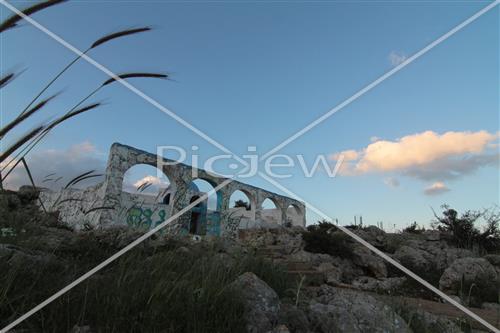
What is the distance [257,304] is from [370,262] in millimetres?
5831

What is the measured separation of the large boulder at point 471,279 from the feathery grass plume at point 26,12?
6047 mm

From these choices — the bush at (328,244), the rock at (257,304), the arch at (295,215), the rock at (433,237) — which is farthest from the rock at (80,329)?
the arch at (295,215)

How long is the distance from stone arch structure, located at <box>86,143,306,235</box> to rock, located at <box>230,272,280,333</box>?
6.01 metres

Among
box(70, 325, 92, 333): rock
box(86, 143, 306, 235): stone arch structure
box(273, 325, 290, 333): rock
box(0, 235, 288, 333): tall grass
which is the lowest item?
box(273, 325, 290, 333): rock

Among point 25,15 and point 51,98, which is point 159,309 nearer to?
point 51,98

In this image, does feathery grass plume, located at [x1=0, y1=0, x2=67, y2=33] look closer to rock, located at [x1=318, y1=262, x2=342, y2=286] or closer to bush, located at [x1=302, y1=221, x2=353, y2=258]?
rock, located at [x1=318, y1=262, x2=342, y2=286]

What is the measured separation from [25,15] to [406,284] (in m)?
6.43

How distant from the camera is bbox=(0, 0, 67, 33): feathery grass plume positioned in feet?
3.37

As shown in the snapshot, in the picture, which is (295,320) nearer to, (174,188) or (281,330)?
(281,330)

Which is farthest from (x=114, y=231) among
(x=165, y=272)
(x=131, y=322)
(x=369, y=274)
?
(x=369, y=274)

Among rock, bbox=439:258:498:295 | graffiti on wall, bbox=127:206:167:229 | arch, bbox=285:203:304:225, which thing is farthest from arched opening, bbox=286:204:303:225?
rock, bbox=439:258:498:295

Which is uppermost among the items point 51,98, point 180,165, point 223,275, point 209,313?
point 180,165

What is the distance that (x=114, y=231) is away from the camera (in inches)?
155

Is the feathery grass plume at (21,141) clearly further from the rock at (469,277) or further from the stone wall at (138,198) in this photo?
the stone wall at (138,198)
